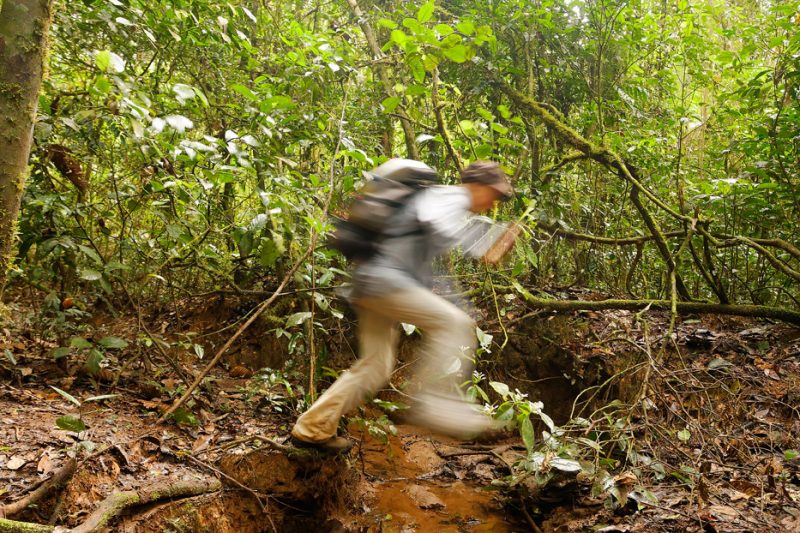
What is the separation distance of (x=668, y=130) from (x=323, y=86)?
16.0ft

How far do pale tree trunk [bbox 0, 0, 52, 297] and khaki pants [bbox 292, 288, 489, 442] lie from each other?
1830 mm

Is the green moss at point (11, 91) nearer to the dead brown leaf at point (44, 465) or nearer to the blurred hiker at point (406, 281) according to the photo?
the blurred hiker at point (406, 281)

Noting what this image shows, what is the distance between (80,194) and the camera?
4.04 meters

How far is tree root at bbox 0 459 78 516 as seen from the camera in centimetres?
242

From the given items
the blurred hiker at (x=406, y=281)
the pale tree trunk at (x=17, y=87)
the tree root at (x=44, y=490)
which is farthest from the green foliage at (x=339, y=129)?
the tree root at (x=44, y=490)

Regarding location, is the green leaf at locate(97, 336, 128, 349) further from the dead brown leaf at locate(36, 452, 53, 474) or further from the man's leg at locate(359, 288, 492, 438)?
the man's leg at locate(359, 288, 492, 438)

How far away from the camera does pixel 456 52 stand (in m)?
3.68

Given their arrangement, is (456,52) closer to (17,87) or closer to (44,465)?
(17,87)

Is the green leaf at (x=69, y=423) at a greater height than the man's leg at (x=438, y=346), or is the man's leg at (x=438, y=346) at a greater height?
the man's leg at (x=438, y=346)

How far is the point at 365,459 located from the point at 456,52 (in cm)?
373

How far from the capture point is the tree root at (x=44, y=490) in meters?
2.42

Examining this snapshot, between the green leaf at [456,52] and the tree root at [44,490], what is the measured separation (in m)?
3.56

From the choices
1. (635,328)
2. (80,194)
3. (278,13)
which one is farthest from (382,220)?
(278,13)

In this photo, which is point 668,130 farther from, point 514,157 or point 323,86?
point 323,86
